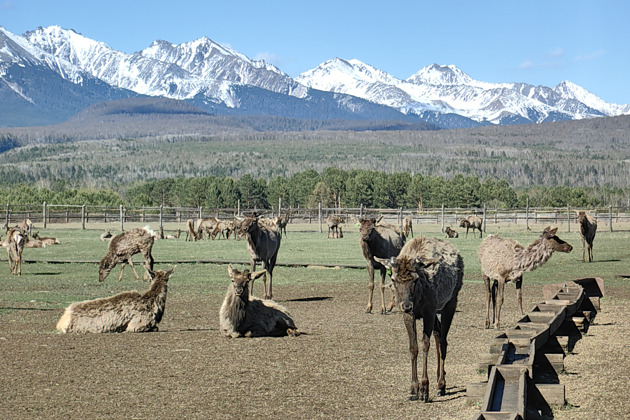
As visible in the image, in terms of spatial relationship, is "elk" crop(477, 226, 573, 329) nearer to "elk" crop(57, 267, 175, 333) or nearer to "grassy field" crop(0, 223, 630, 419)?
"grassy field" crop(0, 223, 630, 419)

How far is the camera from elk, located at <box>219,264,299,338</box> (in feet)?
43.5

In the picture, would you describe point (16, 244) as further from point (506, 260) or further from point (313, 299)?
point (506, 260)

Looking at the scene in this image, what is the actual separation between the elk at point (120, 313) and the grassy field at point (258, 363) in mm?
346

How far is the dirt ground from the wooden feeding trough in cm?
20

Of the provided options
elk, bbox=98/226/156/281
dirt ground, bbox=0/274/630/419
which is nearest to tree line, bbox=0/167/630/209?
elk, bbox=98/226/156/281

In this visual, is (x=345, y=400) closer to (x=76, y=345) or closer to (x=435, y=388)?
(x=435, y=388)

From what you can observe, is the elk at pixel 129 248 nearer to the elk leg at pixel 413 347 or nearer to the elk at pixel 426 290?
the elk at pixel 426 290

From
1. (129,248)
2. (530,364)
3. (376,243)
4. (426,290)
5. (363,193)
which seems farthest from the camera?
(363,193)

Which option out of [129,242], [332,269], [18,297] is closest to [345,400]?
[18,297]

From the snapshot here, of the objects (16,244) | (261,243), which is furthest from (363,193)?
(261,243)

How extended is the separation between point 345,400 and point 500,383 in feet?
5.71

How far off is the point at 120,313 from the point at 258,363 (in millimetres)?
3603

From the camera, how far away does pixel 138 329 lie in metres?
13.9

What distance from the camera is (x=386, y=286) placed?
9.22 m
